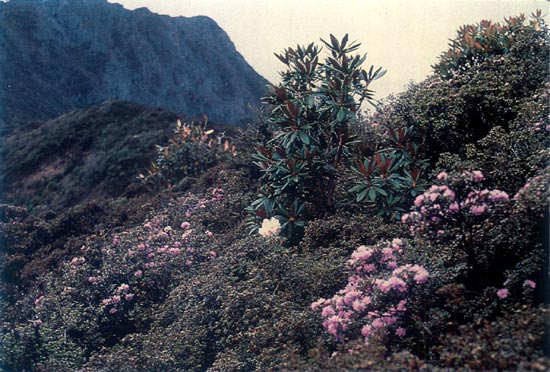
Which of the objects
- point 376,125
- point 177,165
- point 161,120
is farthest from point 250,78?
point 376,125

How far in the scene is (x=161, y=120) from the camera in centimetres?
2184

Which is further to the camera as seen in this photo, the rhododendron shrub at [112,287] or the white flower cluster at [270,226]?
the white flower cluster at [270,226]

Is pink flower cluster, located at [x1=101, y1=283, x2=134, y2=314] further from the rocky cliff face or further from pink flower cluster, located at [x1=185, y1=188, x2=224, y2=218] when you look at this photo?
the rocky cliff face

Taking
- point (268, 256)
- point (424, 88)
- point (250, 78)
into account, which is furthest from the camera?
point (250, 78)

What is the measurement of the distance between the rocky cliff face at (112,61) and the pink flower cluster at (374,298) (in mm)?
30801

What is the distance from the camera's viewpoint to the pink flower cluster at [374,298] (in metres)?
3.90

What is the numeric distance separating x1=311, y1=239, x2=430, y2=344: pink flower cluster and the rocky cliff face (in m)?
30.8

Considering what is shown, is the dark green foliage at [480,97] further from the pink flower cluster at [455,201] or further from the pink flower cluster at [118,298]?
the pink flower cluster at [118,298]

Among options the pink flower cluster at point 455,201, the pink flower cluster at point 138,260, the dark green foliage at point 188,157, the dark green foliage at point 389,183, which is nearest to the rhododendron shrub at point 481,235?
the pink flower cluster at point 455,201

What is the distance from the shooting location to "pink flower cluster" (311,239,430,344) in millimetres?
A: 3898

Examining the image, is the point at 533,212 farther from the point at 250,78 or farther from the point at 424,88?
the point at 250,78

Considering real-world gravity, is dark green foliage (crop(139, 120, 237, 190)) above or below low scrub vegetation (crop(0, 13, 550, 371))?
above

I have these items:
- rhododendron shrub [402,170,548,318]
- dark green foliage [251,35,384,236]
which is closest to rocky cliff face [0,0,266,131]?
dark green foliage [251,35,384,236]

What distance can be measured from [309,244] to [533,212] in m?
2.94
